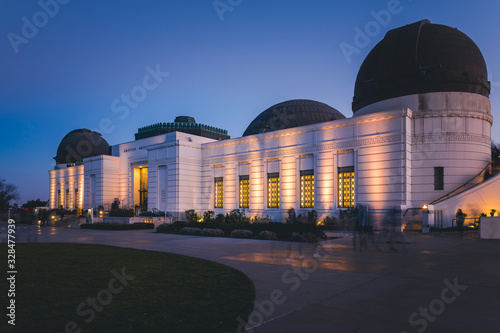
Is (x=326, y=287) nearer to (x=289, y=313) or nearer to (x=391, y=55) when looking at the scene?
(x=289, y=313)

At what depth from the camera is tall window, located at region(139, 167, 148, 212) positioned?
1714 inches

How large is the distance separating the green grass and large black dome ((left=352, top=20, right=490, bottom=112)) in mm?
23892

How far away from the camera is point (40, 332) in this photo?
4746 millimetres

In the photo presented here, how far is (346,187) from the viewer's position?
27500 millimetres

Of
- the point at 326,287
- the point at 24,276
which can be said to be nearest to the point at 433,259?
the point at 326,287

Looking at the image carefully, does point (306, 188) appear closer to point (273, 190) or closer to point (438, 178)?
point (273, 190)

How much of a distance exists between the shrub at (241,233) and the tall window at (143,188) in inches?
976

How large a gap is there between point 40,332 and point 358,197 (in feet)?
80.5

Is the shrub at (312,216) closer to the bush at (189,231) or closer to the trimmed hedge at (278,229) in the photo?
the trimmed hedge at (278,229)

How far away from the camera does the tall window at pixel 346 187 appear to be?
27.2 metres

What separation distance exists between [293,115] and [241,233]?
23586mm

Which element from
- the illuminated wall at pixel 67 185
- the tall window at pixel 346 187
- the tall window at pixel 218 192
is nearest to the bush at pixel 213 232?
the tall window at pixel 346 187

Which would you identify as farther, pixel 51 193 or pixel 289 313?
pixel 51 193

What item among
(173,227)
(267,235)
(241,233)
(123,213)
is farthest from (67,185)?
(267,235)
